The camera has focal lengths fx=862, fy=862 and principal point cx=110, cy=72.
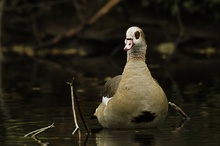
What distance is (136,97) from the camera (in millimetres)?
9461

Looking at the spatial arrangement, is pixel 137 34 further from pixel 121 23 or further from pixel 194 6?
pixel 121 23

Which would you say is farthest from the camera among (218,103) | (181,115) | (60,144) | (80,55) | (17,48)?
(17,48)

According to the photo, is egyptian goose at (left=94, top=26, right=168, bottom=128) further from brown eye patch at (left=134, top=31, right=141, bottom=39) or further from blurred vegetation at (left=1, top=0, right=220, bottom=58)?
blurred vegetation at (left=1, top=0, right=220, bottom=58)

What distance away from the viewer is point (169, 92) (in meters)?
14.5

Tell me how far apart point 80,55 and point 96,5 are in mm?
1790

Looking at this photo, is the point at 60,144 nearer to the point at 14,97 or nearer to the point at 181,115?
the point at 181,115

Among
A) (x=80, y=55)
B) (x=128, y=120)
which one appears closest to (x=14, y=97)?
(x=128, y=120)

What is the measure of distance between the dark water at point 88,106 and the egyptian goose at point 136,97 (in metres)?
0.15

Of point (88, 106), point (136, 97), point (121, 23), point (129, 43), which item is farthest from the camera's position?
point (121, 23)

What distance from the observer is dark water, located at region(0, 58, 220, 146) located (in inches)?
365

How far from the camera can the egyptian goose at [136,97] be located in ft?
31.1

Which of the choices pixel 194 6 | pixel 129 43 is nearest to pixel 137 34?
pixel 129 43

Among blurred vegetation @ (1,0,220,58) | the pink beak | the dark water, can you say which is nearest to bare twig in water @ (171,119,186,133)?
the dark water

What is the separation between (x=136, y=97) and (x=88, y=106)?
314 cm
